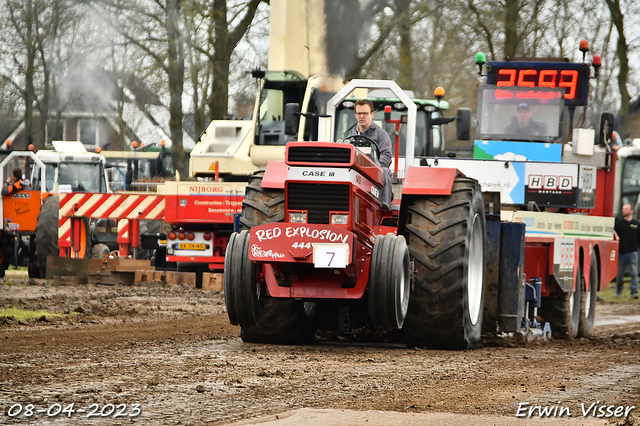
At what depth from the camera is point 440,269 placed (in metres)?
7.70

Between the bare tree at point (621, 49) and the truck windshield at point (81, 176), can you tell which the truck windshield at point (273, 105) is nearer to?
the truck windshield at point (81, 176)

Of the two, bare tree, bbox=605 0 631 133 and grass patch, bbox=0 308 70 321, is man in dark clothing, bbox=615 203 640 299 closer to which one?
bare tree, bbox=605 0 631 133

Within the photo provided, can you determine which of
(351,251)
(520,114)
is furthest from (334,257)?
(520,114)

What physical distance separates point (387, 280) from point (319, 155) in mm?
1115

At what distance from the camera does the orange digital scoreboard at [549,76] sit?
52.6 ft

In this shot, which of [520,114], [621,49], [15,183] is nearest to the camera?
[520,114]

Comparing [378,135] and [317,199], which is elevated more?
[378,135]

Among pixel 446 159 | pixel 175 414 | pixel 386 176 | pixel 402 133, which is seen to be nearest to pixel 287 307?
pixel 386 176

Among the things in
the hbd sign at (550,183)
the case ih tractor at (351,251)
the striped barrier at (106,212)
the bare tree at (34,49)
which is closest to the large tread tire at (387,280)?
the case ih tractor at (351,251)

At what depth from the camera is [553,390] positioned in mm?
5953

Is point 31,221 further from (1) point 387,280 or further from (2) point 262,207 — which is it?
(1) point 387,280

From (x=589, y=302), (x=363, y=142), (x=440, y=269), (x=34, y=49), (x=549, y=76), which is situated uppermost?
(x=34, y=49)

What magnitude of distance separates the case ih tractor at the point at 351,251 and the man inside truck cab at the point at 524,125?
22.8ft

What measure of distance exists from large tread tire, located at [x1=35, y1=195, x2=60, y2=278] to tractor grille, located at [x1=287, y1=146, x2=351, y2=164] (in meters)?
12.0
